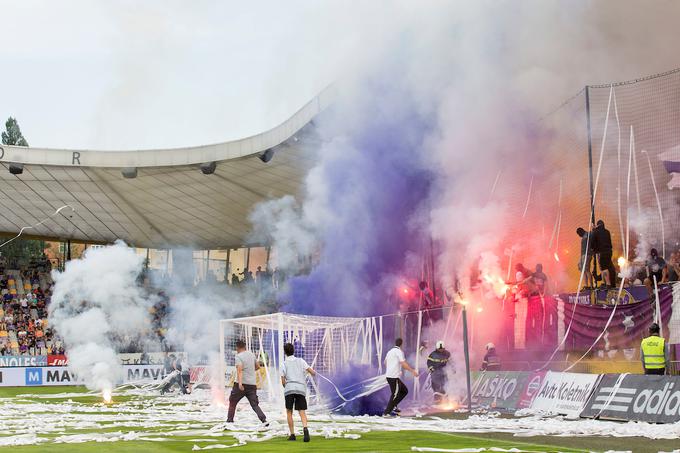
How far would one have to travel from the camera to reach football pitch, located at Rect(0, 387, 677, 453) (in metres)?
12.2

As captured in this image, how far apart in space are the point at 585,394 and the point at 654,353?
5.27 feet

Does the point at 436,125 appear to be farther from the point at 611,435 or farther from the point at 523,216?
the point at 611,435

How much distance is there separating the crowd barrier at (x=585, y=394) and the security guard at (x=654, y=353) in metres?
0.51

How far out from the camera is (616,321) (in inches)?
707

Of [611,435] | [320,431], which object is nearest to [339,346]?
[320,431]

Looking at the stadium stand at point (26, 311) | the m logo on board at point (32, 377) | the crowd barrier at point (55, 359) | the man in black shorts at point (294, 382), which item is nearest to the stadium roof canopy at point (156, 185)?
the stadium stand at point (26, 311)

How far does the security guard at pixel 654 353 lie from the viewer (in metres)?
15.6

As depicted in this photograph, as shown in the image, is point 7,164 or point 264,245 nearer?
point 7,164

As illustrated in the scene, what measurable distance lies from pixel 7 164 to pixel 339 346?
819 inches

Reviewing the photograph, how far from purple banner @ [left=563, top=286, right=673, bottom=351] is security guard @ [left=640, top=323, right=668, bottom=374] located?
155 centimetres

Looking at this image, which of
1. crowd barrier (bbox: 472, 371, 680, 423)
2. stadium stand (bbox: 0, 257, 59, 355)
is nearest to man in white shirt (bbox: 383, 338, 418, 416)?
crowd barrier (bbox: 472, 371, 680, 423)

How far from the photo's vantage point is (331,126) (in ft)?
104

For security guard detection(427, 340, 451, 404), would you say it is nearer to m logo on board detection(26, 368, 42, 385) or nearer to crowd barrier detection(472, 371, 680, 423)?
crowd barrier detection(472, 371, 680, 423)

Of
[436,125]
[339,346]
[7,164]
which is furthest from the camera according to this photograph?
[7,164]
